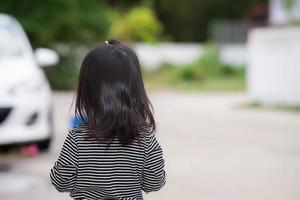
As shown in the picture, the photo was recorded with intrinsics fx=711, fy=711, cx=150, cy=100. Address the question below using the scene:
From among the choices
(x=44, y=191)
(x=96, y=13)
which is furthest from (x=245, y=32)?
(x=44, y=191)

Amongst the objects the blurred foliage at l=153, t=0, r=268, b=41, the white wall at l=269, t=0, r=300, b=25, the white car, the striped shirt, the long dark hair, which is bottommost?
the blurred foliage at l=153, t=0, r=268, b=41

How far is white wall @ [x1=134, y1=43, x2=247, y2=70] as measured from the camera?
1272 inches

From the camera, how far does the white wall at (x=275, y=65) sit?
50.6ft

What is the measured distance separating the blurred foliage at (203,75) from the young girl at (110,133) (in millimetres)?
21617

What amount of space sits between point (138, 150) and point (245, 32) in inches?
1331

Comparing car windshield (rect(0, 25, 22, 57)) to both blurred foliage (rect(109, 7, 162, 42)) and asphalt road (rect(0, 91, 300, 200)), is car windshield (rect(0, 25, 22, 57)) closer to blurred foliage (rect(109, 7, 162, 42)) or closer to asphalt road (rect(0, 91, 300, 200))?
asphalt road (rect(0, 91, 300, 200))


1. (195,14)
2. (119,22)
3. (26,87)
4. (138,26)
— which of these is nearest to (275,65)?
(26,87)

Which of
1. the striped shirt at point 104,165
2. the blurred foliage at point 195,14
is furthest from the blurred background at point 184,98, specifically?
the blurred foliage at point 195,14

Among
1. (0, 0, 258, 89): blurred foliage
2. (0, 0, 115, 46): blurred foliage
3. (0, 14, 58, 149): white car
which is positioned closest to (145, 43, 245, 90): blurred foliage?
(0, 0, 258, 89): blurred foliage

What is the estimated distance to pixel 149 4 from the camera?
137 feet

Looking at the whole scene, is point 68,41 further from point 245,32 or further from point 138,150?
point 138,150

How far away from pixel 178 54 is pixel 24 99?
25120mm

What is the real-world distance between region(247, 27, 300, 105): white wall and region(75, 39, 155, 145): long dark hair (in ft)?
41.5

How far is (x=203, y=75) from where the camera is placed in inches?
1186
